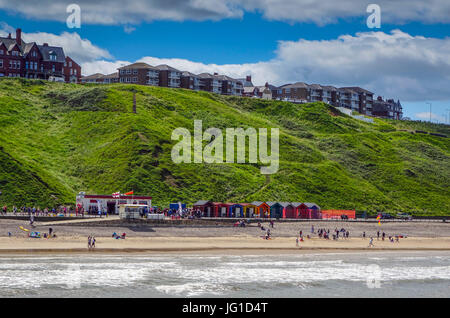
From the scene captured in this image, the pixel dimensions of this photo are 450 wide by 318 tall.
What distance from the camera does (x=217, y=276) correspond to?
154 feet

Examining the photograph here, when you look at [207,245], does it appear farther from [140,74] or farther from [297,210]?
[140,74]

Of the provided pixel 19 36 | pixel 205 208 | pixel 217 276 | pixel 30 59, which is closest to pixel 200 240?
pixel 205 208

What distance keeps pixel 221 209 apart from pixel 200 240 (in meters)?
15.4

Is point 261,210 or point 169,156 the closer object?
point 261,210

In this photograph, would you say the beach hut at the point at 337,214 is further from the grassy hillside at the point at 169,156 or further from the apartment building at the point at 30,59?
the apartment building at the point at 30,59

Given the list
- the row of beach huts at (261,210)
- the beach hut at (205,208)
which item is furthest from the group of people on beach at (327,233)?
the beach hut at (205,208)

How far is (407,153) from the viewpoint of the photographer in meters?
139

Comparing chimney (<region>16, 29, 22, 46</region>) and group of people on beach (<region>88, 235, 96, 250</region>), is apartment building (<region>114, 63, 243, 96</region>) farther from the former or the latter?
group of people on beach (<region>88, 235, 96, 250</region>)

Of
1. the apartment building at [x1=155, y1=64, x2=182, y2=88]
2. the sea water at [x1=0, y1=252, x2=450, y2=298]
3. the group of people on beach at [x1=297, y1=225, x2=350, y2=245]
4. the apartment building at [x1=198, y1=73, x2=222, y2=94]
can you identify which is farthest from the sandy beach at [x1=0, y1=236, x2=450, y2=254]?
the apartment building at [x1=198, y1=73, x2=222, y2=94]

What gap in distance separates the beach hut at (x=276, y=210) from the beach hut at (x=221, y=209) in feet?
23.8

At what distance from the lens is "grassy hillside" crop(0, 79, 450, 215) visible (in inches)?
3524
